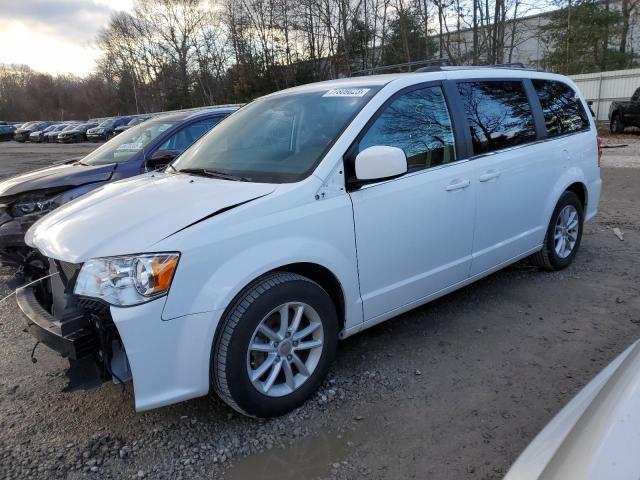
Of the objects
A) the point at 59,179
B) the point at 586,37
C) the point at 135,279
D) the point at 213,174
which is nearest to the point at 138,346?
the point at 135,279

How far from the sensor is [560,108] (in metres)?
4.80

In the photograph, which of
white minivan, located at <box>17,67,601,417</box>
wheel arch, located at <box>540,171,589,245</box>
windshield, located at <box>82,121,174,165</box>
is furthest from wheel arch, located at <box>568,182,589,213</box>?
windshield, located at <box>82,121,174,165</box>

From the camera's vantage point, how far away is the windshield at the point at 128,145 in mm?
6121

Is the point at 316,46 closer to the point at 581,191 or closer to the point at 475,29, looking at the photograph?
the point at 475,29

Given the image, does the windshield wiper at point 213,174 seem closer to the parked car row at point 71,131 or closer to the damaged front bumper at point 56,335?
the damaged front bumper at point 56,335

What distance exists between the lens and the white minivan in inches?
96.7

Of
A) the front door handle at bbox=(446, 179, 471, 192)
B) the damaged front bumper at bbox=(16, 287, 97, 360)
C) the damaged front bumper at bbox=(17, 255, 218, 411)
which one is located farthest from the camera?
the front door handle at bbox=(446, 179, 471, 192)

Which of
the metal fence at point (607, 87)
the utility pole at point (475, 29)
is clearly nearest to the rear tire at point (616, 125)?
the metal fence at point (607, 87)

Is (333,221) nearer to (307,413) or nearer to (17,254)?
(307,413)

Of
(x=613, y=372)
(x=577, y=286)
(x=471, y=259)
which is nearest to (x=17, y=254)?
(x=471, y=259)

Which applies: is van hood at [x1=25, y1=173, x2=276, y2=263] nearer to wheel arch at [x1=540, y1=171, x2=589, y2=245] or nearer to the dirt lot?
the dirt lot

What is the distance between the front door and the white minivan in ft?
0.04

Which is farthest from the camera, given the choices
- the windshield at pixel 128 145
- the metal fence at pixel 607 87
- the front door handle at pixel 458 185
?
the metal fence at pixel 607 87

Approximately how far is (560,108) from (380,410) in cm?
346
